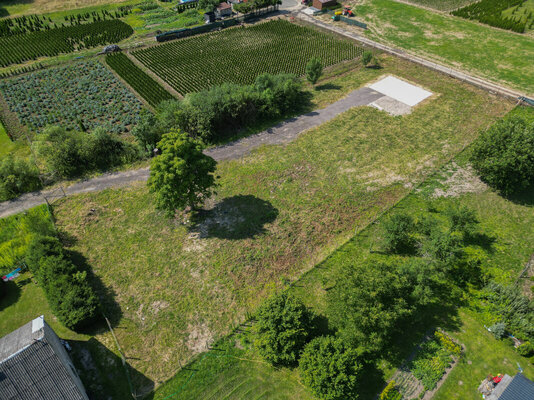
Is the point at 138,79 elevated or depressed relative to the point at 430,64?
elevated

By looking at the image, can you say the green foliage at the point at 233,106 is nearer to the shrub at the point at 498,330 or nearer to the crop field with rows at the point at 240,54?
the crop field with rows at the point at 240,54

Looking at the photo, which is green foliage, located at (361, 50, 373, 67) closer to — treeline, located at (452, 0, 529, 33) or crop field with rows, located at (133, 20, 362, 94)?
crop field with rows, located at (133, 20, 362, 94)

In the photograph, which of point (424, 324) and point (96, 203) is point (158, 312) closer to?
point (96, 203)

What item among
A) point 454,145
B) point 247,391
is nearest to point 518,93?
point 454,145

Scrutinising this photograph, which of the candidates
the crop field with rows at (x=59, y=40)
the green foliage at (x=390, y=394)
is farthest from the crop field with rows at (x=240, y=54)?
the green foliage at (x=390, y=394)

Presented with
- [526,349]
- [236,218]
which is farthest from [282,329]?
[526,349]

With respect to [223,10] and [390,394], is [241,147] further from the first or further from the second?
[223,10]

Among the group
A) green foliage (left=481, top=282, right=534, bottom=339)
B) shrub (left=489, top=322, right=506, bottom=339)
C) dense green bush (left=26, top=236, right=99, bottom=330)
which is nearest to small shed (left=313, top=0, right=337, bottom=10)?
green foliage (left=481, top=282, right=534, bottom=339)
